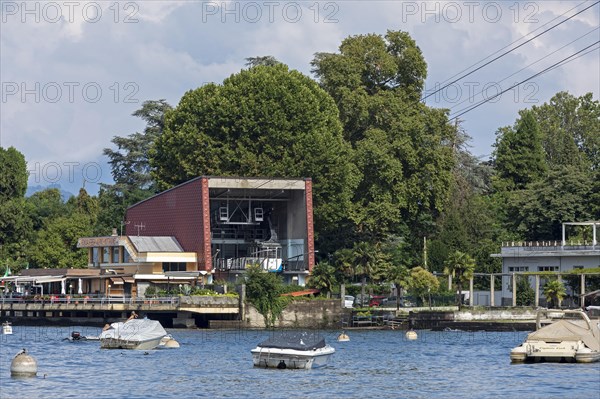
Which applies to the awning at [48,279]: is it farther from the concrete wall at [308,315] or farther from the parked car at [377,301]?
the parked car at [377,301]

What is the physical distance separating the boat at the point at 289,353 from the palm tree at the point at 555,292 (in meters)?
43.6

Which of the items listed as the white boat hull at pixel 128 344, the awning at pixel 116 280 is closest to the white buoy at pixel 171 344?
the white boat hull at pixel 128 344

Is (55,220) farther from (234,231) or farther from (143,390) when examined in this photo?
(143,390)

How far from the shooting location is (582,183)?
137375mm

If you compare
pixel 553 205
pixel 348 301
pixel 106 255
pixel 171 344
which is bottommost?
pixel 171 344

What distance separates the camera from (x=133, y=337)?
8431 cm

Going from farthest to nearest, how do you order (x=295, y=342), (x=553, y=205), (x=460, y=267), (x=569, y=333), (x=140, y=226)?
1. (x=553, y=205)
2. (x=140, y=226)
3. (x=460, y=267)
4. (x=295, y=342)
5. (x=569, y=333)

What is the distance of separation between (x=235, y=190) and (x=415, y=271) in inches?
764

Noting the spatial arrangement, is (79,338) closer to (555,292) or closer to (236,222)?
(236,222)

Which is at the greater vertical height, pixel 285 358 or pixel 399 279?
pixel 399 279

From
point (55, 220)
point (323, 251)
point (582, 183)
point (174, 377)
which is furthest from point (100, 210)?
point (174, 377)

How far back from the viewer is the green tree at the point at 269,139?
132 meters

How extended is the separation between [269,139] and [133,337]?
51.7m

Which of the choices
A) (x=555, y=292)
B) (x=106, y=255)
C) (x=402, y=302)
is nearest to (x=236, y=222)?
(x=106, y=255)
